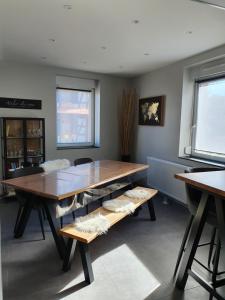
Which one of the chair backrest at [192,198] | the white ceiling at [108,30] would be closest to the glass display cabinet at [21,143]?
the white ceiling at [108,30]

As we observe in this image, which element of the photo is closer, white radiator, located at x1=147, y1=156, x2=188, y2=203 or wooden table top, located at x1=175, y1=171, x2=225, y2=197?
wooden table top, located at x1=175, y1=171, x2=225, y2=197

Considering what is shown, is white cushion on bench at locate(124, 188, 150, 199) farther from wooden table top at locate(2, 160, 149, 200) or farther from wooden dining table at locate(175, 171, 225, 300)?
wooden dining table at locate(175, 171, 225, 300)

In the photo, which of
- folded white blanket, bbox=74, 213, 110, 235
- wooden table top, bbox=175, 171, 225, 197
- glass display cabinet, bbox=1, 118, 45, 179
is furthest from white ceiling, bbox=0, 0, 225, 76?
folded white blanket, bbox=74, 213, 110, 235

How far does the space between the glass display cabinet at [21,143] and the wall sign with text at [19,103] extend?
0.89ft

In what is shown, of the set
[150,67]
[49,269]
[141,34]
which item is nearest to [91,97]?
[150,67]

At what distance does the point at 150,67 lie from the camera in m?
4.48

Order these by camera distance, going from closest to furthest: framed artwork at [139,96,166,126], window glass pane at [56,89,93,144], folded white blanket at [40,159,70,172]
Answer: folded white blanket at [40,159,70,172], framed artwork at [139,96,166,126], window glass pane at [56,89,93,144]

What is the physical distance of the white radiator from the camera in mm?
3939

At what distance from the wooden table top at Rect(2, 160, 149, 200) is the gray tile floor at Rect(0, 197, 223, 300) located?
29.2 inches

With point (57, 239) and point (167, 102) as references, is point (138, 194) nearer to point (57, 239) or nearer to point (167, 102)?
point (57, 239)

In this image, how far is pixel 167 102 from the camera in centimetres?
436

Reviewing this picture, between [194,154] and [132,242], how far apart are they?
207 cm

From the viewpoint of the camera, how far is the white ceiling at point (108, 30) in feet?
7.17

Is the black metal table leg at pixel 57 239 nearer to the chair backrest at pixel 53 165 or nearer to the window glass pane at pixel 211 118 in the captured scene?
the chair backrest at pixel 53 165
